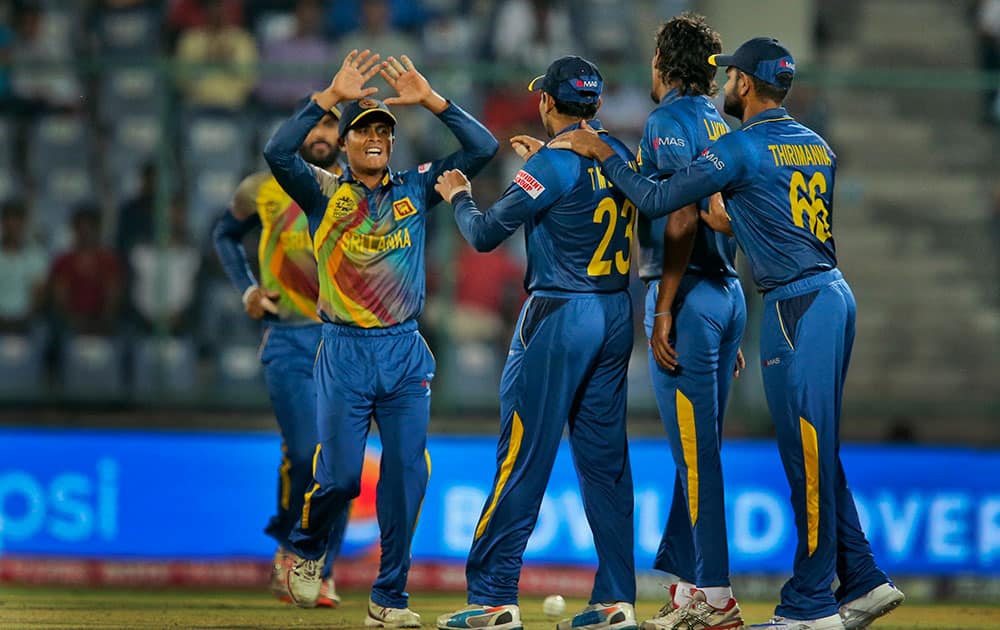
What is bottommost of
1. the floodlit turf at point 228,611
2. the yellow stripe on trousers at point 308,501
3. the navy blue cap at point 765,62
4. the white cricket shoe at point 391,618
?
the floodlit turf at point 228,611

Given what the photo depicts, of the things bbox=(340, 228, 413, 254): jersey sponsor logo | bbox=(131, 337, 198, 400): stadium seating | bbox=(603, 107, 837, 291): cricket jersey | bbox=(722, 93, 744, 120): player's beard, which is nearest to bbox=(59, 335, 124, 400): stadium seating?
bbox=(131, 337, 198, 400): stadium seating

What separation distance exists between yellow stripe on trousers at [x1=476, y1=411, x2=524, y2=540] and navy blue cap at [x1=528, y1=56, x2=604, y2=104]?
139 cm

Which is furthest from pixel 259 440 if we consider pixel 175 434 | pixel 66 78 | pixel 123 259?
pixel 66 78

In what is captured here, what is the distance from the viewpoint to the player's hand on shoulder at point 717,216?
6.52 metres

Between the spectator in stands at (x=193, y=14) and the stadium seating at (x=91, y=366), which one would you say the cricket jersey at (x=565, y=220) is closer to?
the stadium seating at (x=91, y=366)

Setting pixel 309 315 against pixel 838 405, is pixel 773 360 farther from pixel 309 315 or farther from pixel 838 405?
pixel 309 315

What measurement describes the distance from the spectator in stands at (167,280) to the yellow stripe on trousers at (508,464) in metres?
5.00

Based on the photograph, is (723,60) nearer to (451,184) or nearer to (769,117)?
(769,117)

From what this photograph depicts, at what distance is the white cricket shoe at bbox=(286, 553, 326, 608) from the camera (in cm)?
728

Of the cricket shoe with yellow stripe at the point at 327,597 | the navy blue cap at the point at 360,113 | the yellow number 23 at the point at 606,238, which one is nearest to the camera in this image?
the yellow number 23 at the point at 606,238

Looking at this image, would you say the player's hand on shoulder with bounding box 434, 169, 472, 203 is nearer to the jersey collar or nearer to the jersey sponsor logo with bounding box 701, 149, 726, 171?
the jersey sponsor logo with bounding box 701, 149, 726, 171

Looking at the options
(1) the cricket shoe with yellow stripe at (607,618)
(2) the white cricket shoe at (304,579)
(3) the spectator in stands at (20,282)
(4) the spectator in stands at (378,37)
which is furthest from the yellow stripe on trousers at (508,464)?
(4) the spectator in stands at (378,37)

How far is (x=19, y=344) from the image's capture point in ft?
35.7

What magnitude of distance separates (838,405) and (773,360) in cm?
33
